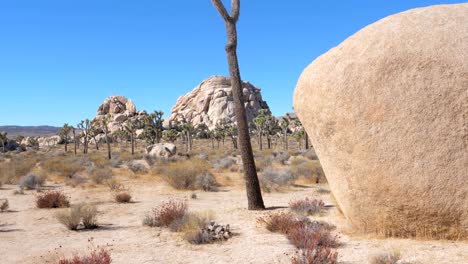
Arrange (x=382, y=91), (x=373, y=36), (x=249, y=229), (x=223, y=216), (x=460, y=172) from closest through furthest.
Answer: (x=460, y=172)
(x=382, y=91)
(x=373, y=36)
(x=249, y=229)
(x=223, y=216)

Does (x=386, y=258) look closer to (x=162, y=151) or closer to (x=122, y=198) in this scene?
(x=122, y=198)

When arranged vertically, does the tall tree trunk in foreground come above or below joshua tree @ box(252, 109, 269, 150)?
below

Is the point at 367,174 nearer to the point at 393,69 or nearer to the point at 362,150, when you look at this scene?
the point at 362,150

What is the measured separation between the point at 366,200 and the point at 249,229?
107 inches

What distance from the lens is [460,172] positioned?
5863mm

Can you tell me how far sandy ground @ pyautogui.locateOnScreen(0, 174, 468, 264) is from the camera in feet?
20.0

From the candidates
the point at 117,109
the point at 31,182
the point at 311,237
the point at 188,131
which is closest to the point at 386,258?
the point at 311,237

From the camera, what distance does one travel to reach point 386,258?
5398 mm

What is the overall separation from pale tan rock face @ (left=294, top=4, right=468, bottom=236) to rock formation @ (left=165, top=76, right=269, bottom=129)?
86.2 meters

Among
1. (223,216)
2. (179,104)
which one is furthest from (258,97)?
(223,216)

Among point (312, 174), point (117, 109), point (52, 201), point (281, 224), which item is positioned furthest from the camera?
point (117, 109)

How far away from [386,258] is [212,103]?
10062cm

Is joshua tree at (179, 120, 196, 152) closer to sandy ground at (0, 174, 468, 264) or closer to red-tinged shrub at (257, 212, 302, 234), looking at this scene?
sandy ground at (0, 174, 468, 264)

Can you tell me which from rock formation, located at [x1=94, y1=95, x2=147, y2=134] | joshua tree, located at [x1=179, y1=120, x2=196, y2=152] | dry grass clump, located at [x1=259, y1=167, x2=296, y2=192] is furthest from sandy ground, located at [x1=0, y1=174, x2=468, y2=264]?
rock formation, located at [x1=94, y1=95, x2=147, y2=134]
